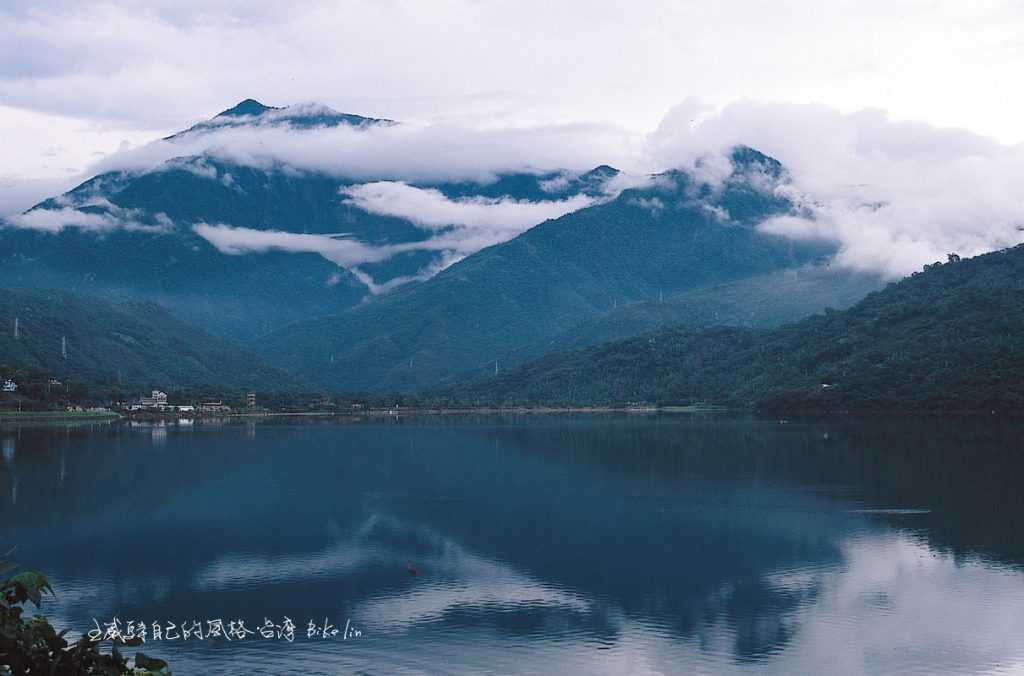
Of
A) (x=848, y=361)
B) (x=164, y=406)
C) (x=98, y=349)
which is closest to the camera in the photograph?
(x=848, y=361)

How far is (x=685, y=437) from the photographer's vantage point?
91.2 meters

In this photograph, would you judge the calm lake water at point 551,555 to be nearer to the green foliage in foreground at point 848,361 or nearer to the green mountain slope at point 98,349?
the green foliage in foreground at point 848,361

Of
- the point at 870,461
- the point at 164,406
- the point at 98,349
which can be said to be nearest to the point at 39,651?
the point at 870,461

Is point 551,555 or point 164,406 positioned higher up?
point 164,406

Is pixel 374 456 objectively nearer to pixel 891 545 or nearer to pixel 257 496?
pixel 257 496

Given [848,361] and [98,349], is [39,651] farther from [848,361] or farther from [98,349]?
[98,349]

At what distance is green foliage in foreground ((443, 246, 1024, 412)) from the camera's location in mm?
107000

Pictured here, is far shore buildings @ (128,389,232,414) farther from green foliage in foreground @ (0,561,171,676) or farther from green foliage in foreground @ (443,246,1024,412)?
green foliage in foreground @ (0,561,171,676)

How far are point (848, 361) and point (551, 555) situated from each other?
3927 inches

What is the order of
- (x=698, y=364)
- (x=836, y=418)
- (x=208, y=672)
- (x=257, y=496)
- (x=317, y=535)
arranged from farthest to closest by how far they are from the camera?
(x=698, y=364) < (x=836, y=418) < (x=257, y=496) < (x=317, y=535) < (x=208, y=672)

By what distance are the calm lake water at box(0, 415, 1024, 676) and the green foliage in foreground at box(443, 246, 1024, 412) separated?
34.8m

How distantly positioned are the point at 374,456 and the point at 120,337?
11921 centimetres

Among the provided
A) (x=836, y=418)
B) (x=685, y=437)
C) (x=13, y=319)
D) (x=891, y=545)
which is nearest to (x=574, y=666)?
(x=891, y=545)

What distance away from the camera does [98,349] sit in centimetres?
16725
